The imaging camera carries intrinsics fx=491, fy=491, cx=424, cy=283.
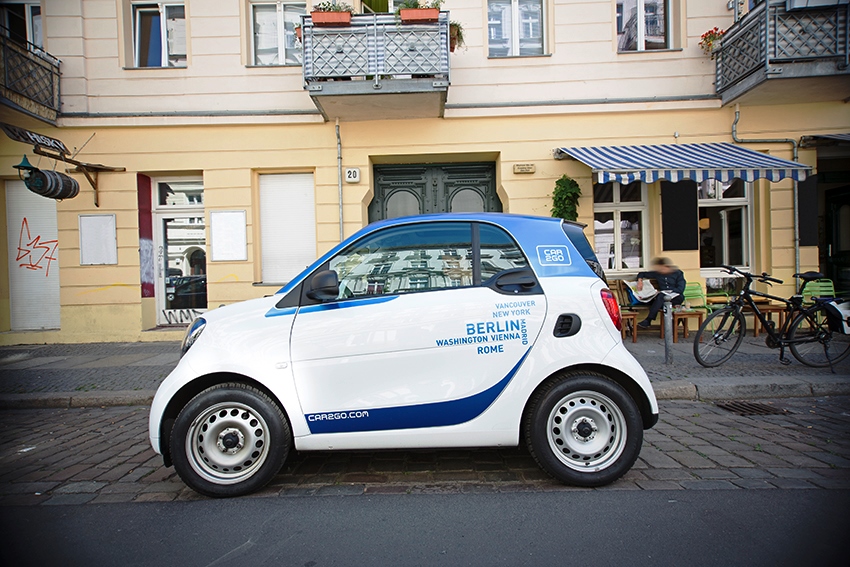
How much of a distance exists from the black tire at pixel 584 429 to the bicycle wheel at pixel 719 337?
4070 millimetres

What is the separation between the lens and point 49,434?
503cm

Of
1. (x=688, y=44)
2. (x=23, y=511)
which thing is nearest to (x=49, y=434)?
(x=23, y=511)

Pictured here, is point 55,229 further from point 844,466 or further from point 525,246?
point 844,466

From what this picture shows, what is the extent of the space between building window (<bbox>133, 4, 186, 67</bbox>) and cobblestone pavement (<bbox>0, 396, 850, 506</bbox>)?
808 cm

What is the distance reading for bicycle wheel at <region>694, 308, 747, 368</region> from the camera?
21.9 feet

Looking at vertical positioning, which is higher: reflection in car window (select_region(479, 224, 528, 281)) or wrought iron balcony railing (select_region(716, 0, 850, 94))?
wrought iron balcony railing (select_region(716, 0, 850, 94))

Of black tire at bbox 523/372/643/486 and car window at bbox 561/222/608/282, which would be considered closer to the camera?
black tire at bbox 523/372/643/486

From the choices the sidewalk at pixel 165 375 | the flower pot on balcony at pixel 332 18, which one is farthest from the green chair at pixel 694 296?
the flower pot on balcony at pixel 332 18

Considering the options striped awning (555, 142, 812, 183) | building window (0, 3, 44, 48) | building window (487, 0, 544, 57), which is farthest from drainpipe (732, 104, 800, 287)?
building window (0, 3, 44, 48)

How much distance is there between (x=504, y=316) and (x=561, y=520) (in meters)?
1.30

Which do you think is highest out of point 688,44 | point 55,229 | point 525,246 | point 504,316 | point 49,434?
point 688,44

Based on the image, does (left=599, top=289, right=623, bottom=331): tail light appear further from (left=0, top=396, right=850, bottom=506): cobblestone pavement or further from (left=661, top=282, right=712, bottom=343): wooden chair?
(left=661, top=282, right=712, bottom=343): wooden chair

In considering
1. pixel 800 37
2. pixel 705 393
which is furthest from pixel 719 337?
pixel 800 37

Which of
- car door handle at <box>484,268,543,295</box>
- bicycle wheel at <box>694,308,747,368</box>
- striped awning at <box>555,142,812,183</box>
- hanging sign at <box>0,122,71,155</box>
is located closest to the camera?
car door handle at <box>484,268,543,295</box>
